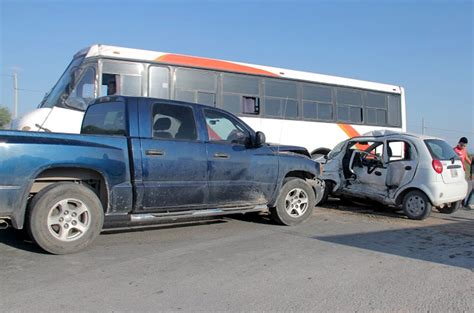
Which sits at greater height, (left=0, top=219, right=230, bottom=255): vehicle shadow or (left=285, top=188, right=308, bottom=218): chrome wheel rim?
(left=285, top=188, right=308, bottom=218): chrome wheel rim

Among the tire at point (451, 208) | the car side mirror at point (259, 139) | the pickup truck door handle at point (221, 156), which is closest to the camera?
the pickup truck door handle at point (221, 156)

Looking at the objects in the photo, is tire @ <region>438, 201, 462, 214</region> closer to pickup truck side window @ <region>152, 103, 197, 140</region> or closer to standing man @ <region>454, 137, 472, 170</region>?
standing man @ <region>454, 137, 472, 170</region>

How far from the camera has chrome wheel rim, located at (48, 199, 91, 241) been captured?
5.46 meters

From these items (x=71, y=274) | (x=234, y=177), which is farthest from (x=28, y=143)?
(x=234, y=177)

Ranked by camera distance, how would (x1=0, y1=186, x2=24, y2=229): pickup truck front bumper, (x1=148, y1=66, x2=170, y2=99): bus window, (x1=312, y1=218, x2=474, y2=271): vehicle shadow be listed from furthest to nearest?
1. (x1=148, y1=66, x2=170, y2=99): bus window
2. (x1=312, y1=218, x2=474, y2=271): vehicle shadow
3. (x1=0, y1=186, x2=24, y2=229): pickup truck front bumper

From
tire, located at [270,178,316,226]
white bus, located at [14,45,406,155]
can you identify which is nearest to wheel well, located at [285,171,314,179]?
tire, located at [270,178,316,226]

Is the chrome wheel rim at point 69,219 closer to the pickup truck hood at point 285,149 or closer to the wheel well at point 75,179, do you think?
the wheel well at point 75,179

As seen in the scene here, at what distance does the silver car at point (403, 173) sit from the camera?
28.5 ft

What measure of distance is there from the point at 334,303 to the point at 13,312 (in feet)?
9.11

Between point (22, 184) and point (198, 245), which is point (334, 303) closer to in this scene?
point (198, 245)

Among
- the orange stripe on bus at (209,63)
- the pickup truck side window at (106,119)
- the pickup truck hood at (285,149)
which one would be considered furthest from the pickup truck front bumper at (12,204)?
the orange stripe on bus at (209,63)

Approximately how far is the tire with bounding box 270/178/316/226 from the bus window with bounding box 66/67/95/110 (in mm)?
5045

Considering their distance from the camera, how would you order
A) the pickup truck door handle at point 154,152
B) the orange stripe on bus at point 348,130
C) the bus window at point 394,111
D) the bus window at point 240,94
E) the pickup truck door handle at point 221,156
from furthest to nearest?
1. the bus window at point 394,111
2. the orange stripe on bus at point 348,130
3. the bus window at point 240,94
4. the pickup truck door handle at point 221,156
5. the pickup truck door handle at point 154,152

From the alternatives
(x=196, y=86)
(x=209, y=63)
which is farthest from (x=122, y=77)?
(x=209, y=63)
